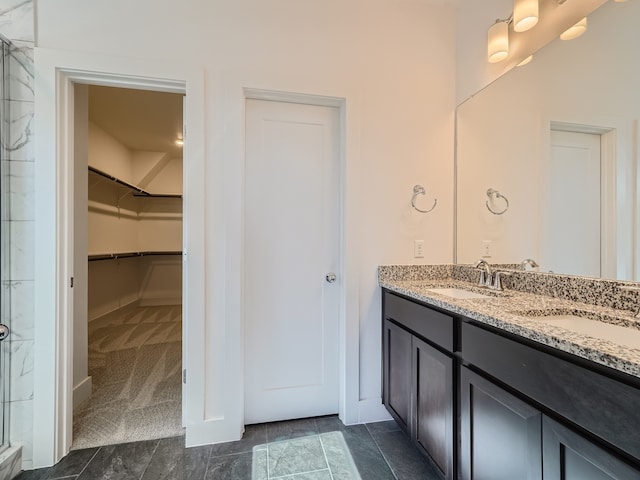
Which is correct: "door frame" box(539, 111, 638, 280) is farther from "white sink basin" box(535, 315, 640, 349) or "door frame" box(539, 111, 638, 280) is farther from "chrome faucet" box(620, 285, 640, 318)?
"white sink basin" box(535, 315, 640, 349)

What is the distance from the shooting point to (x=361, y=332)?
6.16 ft

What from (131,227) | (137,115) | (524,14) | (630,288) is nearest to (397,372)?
(630,288)

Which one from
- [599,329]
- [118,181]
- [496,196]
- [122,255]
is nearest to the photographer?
[599,329]

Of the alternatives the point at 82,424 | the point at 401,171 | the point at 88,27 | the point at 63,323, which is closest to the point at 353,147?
the point at 401,171

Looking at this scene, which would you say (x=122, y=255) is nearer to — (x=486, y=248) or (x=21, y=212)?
(x=21, y=212)

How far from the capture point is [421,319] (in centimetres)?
143

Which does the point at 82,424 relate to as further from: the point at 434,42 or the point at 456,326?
the point at 434,42

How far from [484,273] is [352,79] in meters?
1.49

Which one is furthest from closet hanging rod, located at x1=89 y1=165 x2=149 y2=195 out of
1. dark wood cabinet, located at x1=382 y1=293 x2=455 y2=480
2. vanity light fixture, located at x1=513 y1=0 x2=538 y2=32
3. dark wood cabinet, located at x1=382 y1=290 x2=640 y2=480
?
vanity light fixture, located at x1=513 y1=0 x2=538 y2=32

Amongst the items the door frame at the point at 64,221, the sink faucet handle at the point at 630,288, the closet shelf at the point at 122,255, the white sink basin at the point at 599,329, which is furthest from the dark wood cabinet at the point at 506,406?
the closet shelf at the point at 122,255

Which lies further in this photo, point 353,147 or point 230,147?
point 353,147

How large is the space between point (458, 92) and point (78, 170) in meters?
2.76

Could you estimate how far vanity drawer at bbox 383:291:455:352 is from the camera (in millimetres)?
1248

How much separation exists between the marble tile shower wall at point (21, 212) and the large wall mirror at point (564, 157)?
2578 millimetres
